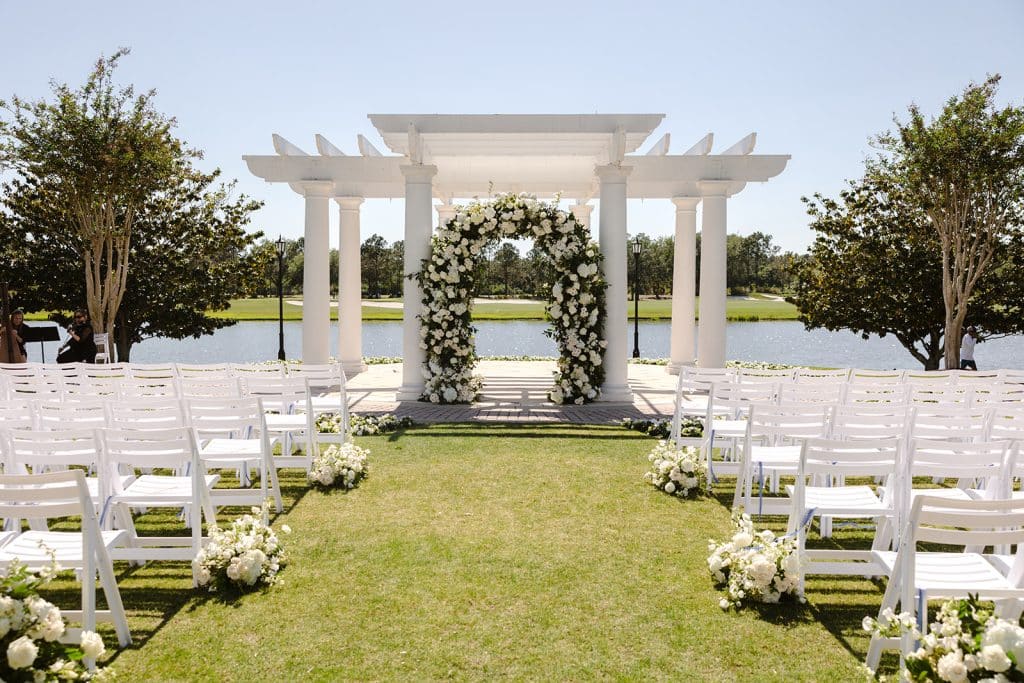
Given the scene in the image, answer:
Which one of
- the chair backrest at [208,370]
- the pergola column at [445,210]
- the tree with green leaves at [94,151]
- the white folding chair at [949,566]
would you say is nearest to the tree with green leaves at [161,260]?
the tree with green leaves at [94,151]

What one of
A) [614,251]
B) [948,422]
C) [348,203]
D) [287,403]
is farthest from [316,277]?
[948,422]

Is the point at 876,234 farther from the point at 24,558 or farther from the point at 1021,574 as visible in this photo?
the point at 24,558

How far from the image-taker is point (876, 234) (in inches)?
831

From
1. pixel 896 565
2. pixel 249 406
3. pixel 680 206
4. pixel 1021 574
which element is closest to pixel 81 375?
pixel 249 406

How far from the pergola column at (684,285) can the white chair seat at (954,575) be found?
13629 mm

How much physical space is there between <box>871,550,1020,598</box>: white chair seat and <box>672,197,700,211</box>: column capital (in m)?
13.6

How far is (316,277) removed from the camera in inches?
626

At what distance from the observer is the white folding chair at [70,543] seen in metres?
3.82

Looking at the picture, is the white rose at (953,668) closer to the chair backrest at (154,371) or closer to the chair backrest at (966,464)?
the chair backrest at (966,464)

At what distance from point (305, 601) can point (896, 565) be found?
3.50m

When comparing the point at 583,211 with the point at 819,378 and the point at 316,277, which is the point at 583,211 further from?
the point at 819,378

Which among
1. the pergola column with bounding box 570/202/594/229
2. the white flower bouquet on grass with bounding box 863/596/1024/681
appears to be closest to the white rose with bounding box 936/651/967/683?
the white flower bouquet on grass with bounding box 863/596/1024/681

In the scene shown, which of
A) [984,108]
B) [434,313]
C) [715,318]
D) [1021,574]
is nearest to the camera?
[1021,574]

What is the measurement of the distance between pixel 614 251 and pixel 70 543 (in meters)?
10.3
